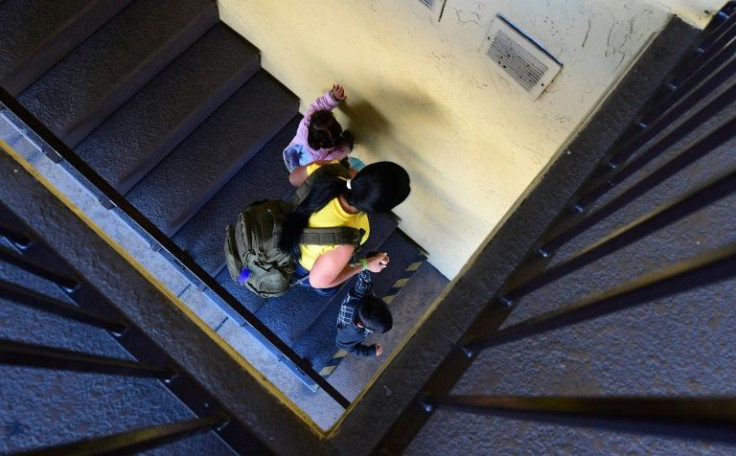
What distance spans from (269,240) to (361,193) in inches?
21.8

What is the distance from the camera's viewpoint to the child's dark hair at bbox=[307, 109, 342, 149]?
285 cm

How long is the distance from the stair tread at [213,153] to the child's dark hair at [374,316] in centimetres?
141

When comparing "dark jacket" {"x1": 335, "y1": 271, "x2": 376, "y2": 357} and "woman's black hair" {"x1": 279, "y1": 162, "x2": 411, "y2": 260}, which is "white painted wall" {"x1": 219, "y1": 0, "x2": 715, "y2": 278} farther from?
"dark jacket" {"x1": 335, "y1": 271, "x2": 376, "y2": 357}

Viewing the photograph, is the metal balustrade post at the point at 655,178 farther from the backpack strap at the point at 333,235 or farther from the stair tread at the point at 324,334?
the stair tread at the point at 324,334

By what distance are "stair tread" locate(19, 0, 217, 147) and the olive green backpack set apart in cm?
138

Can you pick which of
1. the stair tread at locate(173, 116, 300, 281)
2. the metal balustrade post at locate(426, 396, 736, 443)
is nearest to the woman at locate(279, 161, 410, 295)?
the metal balustrade post at locate(426, 396, 736, 443)

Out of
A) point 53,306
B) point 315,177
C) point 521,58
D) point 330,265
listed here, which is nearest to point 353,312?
point 330,265

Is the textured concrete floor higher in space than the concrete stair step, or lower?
lower

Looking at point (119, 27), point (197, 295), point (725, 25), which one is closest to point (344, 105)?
point (119, 27)

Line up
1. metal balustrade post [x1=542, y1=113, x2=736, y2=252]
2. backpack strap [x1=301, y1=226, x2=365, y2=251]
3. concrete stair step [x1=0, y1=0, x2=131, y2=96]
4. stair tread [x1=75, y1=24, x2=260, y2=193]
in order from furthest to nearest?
1. stair tread [x1=75, y1=24, x2=260, y2=193]
2. concrete stair step [x1=0, y1=0, x2=131, y2=96]
3. backpack strap [x1=301, y1=226, x2=365, y2=251]
4. metal balustrade post [x1=542, y1=113, x2=736, y2=252]

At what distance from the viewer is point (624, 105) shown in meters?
1.64

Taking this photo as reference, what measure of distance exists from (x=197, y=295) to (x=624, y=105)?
315cm

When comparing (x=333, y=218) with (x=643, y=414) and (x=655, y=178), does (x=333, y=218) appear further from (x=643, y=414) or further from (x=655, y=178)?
(x=643, y=414)

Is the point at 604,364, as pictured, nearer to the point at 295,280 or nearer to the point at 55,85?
the point at 295,280
